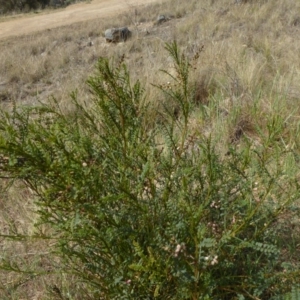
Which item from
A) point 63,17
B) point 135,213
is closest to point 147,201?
point 135,213

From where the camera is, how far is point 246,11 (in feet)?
28.1

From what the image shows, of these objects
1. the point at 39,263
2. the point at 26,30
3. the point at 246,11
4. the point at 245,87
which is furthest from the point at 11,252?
the point at 26,30

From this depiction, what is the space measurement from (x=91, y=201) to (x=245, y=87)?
101 inches

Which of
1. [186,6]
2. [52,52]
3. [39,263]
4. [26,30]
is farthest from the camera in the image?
[26,30]

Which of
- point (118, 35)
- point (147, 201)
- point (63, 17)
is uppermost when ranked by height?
point (147, 201)

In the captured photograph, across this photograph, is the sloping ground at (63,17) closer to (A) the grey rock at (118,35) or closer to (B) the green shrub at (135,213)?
(A) the grey rock at (118,35)

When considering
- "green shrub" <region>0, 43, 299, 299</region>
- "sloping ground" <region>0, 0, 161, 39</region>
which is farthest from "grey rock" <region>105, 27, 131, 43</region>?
"green shrub" <region>0, 43, 299, 299</region>

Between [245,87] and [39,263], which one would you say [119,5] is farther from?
[39,263]

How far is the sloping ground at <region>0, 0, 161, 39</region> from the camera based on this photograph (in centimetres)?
1742

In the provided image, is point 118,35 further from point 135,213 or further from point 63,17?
point 63,17

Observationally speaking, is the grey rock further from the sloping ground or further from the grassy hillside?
the grassy hillside

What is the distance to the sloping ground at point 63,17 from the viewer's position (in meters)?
17.4

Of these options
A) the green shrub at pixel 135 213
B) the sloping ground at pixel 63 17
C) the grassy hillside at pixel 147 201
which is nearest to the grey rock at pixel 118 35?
the sloping ground at pixel 63 17

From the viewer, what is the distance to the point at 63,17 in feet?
63.2
